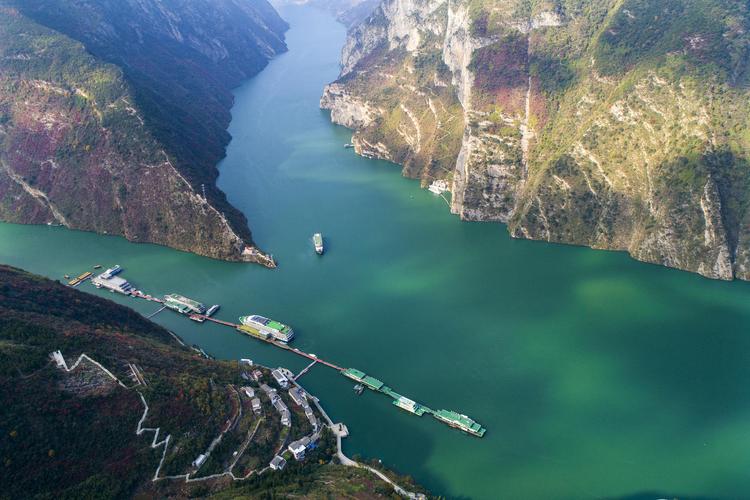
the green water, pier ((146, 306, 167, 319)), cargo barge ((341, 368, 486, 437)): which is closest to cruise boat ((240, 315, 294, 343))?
the green water

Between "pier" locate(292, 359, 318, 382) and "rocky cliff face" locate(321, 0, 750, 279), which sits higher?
"rocky cliff face" locate(321, 0, 750, 279)

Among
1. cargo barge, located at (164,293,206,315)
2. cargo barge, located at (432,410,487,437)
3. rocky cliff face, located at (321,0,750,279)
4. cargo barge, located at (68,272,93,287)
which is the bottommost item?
cargo barge, located at (68,272,93,287)

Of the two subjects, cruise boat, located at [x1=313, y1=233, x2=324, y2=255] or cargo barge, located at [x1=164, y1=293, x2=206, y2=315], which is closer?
cargo barge, located at [x1=164, y1=293, x2=206, y2=315]

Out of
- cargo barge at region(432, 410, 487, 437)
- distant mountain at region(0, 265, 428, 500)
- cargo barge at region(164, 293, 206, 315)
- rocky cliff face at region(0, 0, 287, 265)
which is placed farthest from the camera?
rocky cliff face at region(0, 0, 287, 265)

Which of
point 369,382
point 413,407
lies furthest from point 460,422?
point 369,382

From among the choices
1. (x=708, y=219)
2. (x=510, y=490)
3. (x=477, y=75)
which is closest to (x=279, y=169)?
(x=477, y=75)

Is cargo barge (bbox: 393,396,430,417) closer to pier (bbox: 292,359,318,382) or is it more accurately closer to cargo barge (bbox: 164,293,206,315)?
pier (bbox: 292,359,318,382)
